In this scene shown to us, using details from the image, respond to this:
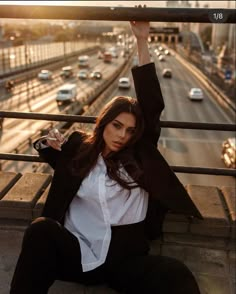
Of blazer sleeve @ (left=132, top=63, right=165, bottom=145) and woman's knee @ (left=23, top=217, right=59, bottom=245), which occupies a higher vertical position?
blazer sleeve @ (left=132, top=63, right=165, bottom=145)

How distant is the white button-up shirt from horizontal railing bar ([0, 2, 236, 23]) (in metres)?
0.73

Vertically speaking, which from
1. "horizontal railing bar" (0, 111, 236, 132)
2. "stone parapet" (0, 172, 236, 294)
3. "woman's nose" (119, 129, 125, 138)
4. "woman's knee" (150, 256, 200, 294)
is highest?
"woman's nose" (119, 129, 125, 138)

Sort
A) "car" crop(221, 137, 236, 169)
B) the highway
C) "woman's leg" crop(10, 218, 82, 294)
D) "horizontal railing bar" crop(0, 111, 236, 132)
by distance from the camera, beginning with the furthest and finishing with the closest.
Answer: the highway < "car" crop(221, 137, 236, 169) < "horizontal railing bar" crop(0, 111, 236, 132) < "woman's leg" crop(10, 218, 82, 294)

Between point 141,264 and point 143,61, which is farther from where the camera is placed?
point 143,61

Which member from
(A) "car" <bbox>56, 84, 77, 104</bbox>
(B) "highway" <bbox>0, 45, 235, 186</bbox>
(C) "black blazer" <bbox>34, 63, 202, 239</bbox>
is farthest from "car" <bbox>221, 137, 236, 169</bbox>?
(C) "black blazer" <bbox>34, 63, 202, 239</bbox>

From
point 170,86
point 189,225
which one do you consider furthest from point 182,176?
point 170,86

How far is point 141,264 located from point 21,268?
555 millimetres

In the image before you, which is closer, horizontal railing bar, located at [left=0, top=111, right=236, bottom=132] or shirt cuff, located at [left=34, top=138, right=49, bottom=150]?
shirt cuff, located at [left=34, top=138, right=49, bottom=150]

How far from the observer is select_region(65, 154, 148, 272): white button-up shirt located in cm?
214

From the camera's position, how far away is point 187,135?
109ft

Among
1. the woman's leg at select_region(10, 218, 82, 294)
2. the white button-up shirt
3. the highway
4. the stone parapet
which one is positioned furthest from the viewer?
the highway

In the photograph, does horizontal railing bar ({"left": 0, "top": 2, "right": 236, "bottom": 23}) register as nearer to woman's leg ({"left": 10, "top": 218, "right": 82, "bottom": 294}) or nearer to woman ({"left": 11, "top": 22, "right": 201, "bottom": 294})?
woman ({"left": 11, "top": 22, "right": 201, "bottom": 294})

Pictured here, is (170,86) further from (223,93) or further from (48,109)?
(48,109)

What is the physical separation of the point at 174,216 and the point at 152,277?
0.76 meters
